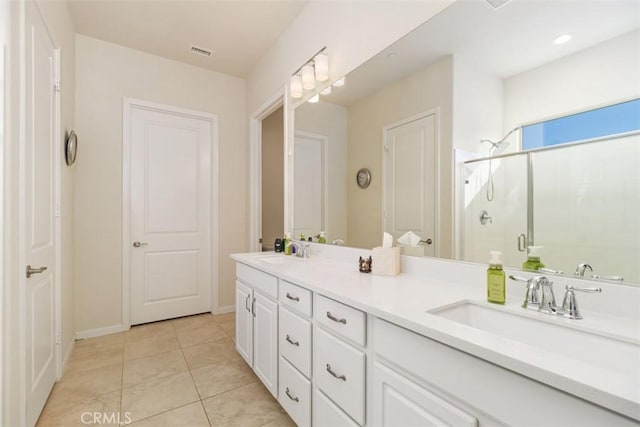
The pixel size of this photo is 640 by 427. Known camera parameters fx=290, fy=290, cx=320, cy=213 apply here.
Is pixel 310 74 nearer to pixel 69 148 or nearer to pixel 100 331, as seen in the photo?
pixel 69 148

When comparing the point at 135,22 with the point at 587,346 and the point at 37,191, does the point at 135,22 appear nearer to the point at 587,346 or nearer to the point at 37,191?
the point at 37,191

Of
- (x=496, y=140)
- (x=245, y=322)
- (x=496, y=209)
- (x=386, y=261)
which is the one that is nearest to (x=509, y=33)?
(x=496, y=140)

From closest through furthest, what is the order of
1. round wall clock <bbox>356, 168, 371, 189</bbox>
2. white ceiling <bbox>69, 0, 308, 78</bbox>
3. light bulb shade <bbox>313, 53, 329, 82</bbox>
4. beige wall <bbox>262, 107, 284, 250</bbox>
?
1. round wall clock <bbox>356, 168, 371, 189</bbox>
2. light bulb shade <bbox>313, 53, 329, 82</bbox>
3. white ceiling <bbox>69, 0, 308, 78</bbox>
4. beige wall <bbox>262, 107, 284, 250</bbox>

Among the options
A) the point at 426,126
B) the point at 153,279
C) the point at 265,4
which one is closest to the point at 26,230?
the point at 153,279

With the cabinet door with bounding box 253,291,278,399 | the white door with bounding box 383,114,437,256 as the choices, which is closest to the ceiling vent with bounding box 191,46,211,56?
the white door with bounding box 383,114,437,256

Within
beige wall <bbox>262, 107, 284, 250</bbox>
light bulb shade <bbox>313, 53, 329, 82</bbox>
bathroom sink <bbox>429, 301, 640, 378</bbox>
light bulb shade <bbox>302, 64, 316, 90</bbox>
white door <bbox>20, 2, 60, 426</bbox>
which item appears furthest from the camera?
beige wall <bbox>262, 107, 284, 250</bbox>

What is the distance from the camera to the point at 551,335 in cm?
86

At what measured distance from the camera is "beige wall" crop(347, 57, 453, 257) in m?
1.40

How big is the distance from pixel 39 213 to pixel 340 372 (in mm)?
1877

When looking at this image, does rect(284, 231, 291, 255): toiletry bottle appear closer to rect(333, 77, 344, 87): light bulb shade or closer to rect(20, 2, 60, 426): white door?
rect(333, 77, 344, 87): light bulb shade

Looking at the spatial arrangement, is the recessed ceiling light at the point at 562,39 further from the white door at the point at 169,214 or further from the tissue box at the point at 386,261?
the white door at the point at 169,214

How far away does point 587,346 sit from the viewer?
2.60ft

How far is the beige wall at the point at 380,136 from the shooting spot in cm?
140

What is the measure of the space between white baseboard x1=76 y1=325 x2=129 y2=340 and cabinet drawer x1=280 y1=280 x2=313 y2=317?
7.54ft
